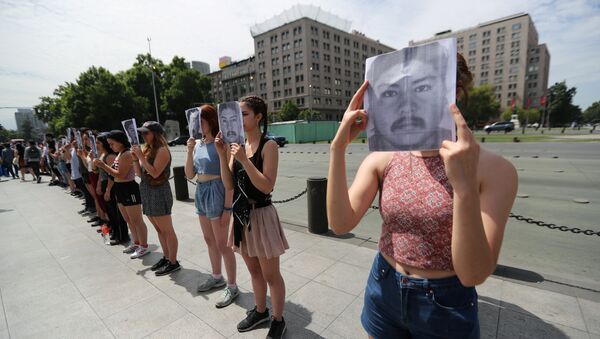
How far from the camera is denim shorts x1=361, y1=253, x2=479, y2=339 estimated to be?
1214mm

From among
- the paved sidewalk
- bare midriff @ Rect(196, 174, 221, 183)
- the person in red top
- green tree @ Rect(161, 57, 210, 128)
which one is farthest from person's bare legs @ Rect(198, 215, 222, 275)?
green tree @ Rect(161, 57, 210, 128)

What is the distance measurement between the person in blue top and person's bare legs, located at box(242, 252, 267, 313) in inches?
23.1

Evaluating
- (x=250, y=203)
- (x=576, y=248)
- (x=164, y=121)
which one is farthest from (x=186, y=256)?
(x=164, y=121)

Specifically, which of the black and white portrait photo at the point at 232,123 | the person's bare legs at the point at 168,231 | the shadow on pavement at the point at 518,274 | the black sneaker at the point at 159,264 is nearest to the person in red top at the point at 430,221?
the black and white portrait photo at the point at 232,123

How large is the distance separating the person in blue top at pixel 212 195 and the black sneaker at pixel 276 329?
80 cm

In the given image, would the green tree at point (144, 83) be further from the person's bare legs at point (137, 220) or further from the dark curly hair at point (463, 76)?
the dark curly hair at point (463, 76)

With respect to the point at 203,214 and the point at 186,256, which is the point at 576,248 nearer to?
the point at 203,214

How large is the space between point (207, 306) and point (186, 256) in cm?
158

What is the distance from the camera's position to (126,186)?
4527mm

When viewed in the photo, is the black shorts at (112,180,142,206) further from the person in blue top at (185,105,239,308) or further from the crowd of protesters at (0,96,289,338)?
the person in blue top at (185,105,239,308)

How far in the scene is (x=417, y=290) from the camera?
4.12 ft

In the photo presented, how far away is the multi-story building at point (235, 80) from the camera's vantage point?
3088 inches

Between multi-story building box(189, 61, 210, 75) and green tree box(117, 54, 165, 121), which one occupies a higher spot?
multi-story building box(189, 61, 210, 75)

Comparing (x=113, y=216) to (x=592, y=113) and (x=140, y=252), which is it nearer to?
(x=140, y=252)
